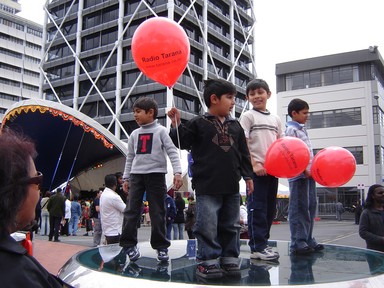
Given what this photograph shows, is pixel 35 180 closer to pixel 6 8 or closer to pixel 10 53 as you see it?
pixel 10 53

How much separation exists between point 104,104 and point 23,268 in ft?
158

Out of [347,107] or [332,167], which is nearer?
[332,167]

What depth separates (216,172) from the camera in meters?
3.19

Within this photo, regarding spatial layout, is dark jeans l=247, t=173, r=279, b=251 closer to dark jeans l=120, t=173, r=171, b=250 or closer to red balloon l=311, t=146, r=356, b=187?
red balloon l=311, t=146, r=356, b=187

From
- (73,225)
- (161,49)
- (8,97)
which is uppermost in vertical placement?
(8,97)

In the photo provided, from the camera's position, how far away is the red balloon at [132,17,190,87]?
409cm

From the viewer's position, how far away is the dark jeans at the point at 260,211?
3898mm

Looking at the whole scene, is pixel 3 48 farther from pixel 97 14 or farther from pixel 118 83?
pixel 118 83

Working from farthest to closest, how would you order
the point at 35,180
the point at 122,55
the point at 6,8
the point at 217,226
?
the point at 6,8
the point at 122,55
the point at 217,226
the point at 35,180

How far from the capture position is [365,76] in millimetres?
39625

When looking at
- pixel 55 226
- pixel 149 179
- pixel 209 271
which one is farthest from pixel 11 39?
pixel 209 271

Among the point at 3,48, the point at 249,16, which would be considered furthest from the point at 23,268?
the point at 3,48

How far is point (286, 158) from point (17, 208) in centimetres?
281

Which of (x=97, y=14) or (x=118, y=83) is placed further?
(x=97, y=14)
